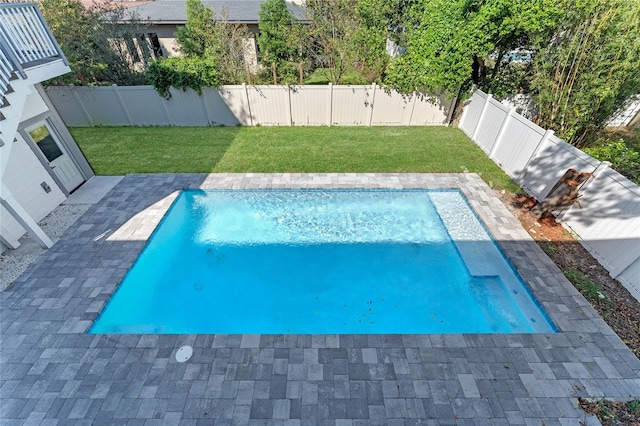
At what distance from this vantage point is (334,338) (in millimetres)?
5043

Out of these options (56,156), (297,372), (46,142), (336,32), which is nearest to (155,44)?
(336,32)

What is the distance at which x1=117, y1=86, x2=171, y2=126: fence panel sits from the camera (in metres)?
12.4

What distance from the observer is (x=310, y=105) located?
42.5 ft

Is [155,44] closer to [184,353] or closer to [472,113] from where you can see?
[472,113]

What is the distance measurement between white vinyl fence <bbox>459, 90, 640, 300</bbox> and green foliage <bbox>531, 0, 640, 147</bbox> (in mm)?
1424

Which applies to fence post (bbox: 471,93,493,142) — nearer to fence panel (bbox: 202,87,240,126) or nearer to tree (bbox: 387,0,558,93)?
tree (bbox: 387,0,558,93)

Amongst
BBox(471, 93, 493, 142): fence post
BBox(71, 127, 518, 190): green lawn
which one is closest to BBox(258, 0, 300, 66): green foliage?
BBox(71, 127, 518, 190): green lawn

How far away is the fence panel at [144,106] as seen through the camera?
1238 centimetres

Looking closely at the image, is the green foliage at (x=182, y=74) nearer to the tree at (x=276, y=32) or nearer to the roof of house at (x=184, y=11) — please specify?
the tree at (x=276, y=32)

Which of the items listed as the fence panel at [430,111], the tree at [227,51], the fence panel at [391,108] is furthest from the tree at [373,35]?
the tree at [227,51]

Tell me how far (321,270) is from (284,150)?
594cm

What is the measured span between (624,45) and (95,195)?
16000 mm

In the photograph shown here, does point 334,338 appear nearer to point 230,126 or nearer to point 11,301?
point 11,301

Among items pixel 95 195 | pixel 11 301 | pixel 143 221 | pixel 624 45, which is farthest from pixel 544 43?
pixel 11 301
